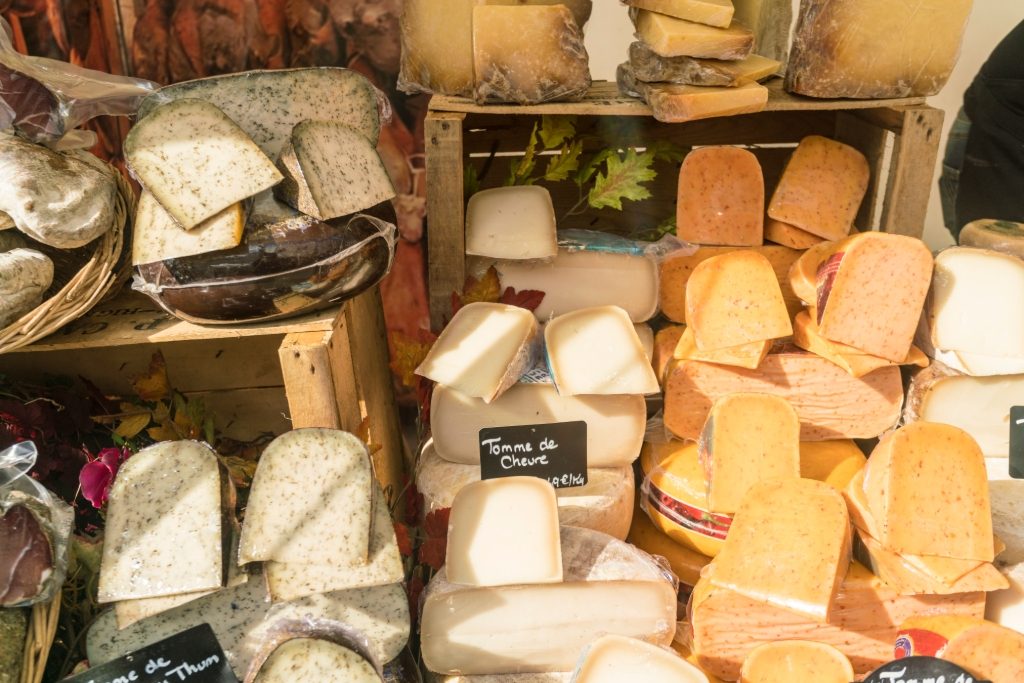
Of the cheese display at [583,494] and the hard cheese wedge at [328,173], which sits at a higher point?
the hard cheese wedge at [328,173]

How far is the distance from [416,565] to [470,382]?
37 cm

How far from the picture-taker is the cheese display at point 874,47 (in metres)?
1.42

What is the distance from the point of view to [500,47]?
143 cm

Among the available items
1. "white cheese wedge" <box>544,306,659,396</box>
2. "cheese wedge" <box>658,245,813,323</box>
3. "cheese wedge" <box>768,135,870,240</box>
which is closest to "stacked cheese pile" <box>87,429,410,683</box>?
"white cheese wedge" <box>544,306,659,396</box>

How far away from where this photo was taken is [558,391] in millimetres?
1397

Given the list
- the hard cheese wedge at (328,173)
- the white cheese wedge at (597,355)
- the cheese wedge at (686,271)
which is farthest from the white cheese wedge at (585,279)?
the hard cheese wedge at (328,173)

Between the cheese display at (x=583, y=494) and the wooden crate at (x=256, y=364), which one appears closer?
the wooden crate at (x=256, y=364)

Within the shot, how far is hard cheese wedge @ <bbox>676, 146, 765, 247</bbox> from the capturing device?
1604 mm

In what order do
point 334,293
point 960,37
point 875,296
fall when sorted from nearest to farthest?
point 334,293 < point 875,296 < point 960,37

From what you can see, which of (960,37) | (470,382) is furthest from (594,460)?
(960,37)

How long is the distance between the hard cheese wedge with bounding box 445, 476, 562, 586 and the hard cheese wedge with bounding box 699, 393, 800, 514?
1.01 feet

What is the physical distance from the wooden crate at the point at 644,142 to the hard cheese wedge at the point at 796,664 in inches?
34.3

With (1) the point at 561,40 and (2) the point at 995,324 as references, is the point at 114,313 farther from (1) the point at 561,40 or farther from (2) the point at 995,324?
(2) the point at 995,324

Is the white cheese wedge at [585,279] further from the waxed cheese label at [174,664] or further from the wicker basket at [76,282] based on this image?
the waxed cheese label at [174,664]
